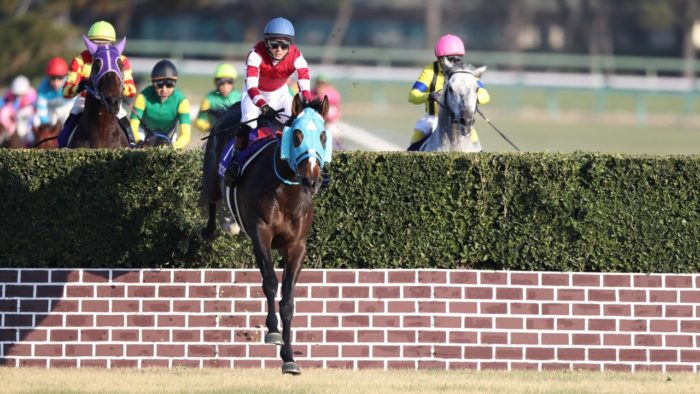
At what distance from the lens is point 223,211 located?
1048 centimetres

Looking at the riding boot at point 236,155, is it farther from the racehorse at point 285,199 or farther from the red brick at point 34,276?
the red brick at point 34,276

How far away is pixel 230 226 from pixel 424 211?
4.59 feet

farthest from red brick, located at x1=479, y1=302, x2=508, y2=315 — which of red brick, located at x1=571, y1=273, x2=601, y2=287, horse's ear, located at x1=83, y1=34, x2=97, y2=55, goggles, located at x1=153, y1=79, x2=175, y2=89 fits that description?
goggles, located at x1=153, y1=79, x2=175, y2=89

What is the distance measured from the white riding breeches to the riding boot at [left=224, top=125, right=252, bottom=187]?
8 centimetres

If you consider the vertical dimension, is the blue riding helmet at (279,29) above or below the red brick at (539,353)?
above

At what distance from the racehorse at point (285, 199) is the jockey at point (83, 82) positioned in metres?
3.18

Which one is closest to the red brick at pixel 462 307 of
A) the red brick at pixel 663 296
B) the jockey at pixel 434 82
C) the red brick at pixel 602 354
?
the red brick at pixel 602 354

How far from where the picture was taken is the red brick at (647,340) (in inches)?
397

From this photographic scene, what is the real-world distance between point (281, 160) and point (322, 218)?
3.96ft

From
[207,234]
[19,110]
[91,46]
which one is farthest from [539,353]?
[19,110]

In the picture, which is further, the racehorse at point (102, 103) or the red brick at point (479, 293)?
the racehorse at point (102, 103)

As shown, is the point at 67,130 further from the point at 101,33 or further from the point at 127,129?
the point at 101,33

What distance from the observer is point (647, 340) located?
10086 mm

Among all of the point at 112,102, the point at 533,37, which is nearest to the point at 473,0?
the point at 533,37
